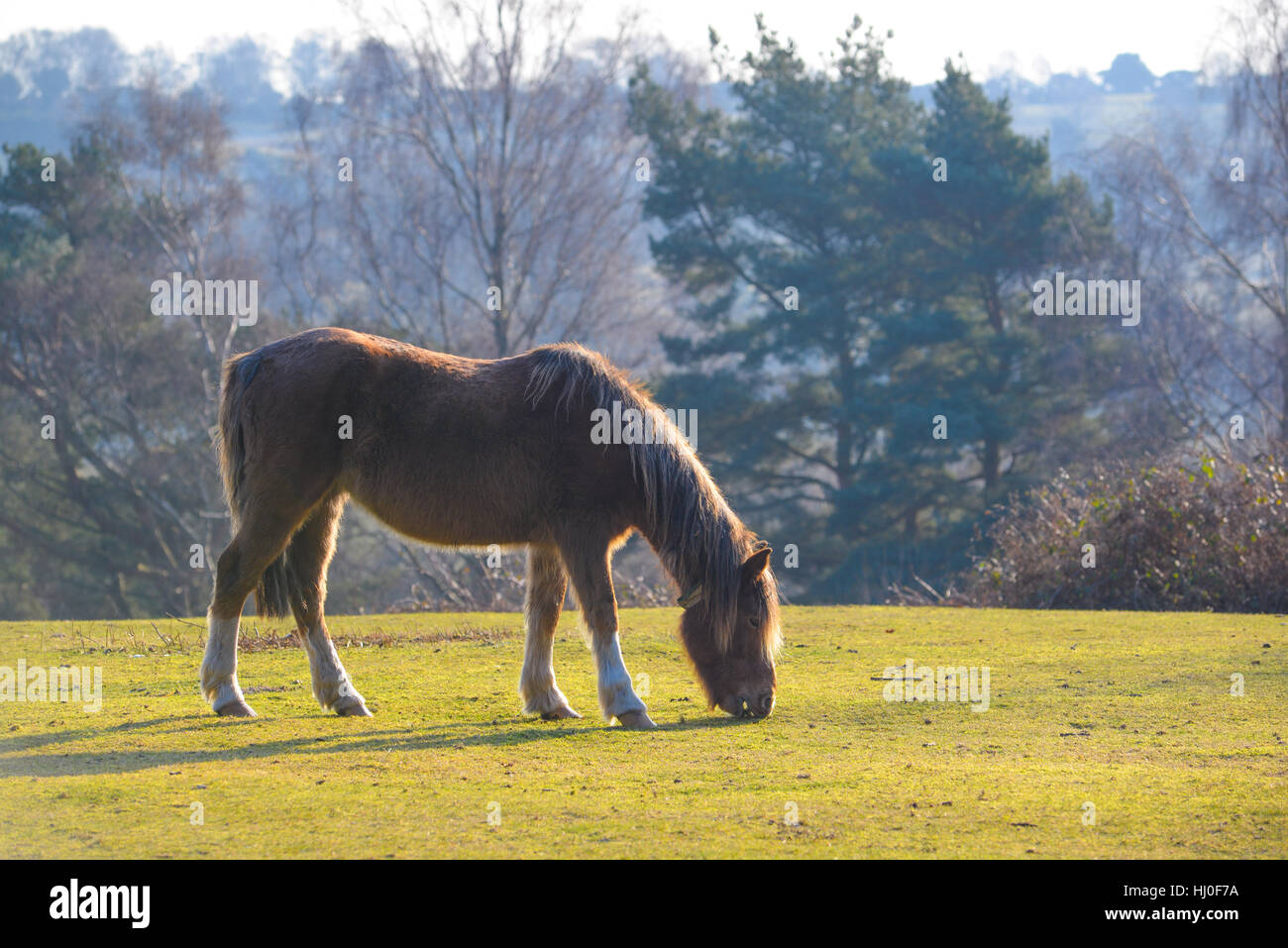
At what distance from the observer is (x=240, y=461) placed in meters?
7.37

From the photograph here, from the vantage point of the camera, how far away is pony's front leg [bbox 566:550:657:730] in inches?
277

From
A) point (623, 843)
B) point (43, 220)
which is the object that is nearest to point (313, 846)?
point (623, 843)

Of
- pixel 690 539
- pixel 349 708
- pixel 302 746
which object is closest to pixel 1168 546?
pixel 690 539

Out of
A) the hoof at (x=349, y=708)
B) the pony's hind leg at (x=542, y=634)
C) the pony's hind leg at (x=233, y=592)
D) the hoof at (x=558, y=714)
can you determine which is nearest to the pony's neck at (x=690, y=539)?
the pony's hind leg at (x=542, y=634)

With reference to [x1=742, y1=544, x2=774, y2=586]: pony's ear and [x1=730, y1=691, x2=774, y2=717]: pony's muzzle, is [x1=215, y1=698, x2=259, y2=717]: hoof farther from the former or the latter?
[x1=742, y1=544, x2=774, y2=586]: pony's ear

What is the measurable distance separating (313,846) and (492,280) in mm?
26945

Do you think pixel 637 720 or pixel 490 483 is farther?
pixel 490 483

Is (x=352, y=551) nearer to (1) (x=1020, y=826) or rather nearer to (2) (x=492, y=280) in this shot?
(2) (x=492, y=280)

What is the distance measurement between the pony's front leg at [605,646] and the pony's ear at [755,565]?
766mm

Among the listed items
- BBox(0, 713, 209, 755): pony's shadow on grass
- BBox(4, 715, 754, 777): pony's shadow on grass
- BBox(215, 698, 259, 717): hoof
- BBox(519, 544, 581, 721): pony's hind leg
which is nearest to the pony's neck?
BBox(519, 544, 581, 721): pony's hind leg

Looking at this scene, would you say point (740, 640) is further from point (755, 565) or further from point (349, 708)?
point (349, 708)

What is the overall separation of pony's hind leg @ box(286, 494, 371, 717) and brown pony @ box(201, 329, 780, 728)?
0.33 metres

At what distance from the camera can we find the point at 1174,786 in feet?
17.2

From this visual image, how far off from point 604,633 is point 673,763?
128 centimetres
